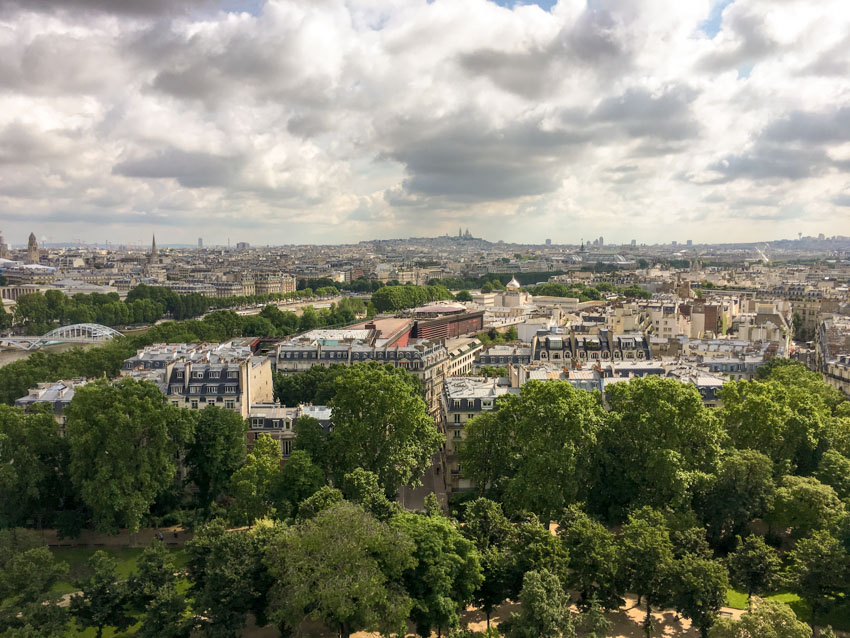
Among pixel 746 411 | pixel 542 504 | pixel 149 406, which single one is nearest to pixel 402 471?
pixel 542 504

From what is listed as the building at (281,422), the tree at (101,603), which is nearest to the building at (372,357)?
the building at (281,422)

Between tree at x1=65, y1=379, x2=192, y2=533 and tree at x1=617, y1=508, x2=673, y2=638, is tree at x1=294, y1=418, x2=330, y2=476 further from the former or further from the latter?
tree at x1=617, y1=508, x2=673, y2=638

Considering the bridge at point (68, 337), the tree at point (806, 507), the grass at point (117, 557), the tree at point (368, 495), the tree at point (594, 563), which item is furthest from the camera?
the bridge at point (68, 337)

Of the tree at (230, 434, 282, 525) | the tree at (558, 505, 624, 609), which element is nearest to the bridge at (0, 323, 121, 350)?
the tree at (230, 434, 282, 525)

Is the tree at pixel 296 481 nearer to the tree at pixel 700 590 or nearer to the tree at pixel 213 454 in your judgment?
the tree at pixel 213 454

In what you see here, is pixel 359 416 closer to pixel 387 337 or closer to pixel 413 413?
pixel 413 413

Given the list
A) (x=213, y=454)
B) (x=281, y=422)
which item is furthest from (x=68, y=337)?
(x=213, y=454)
